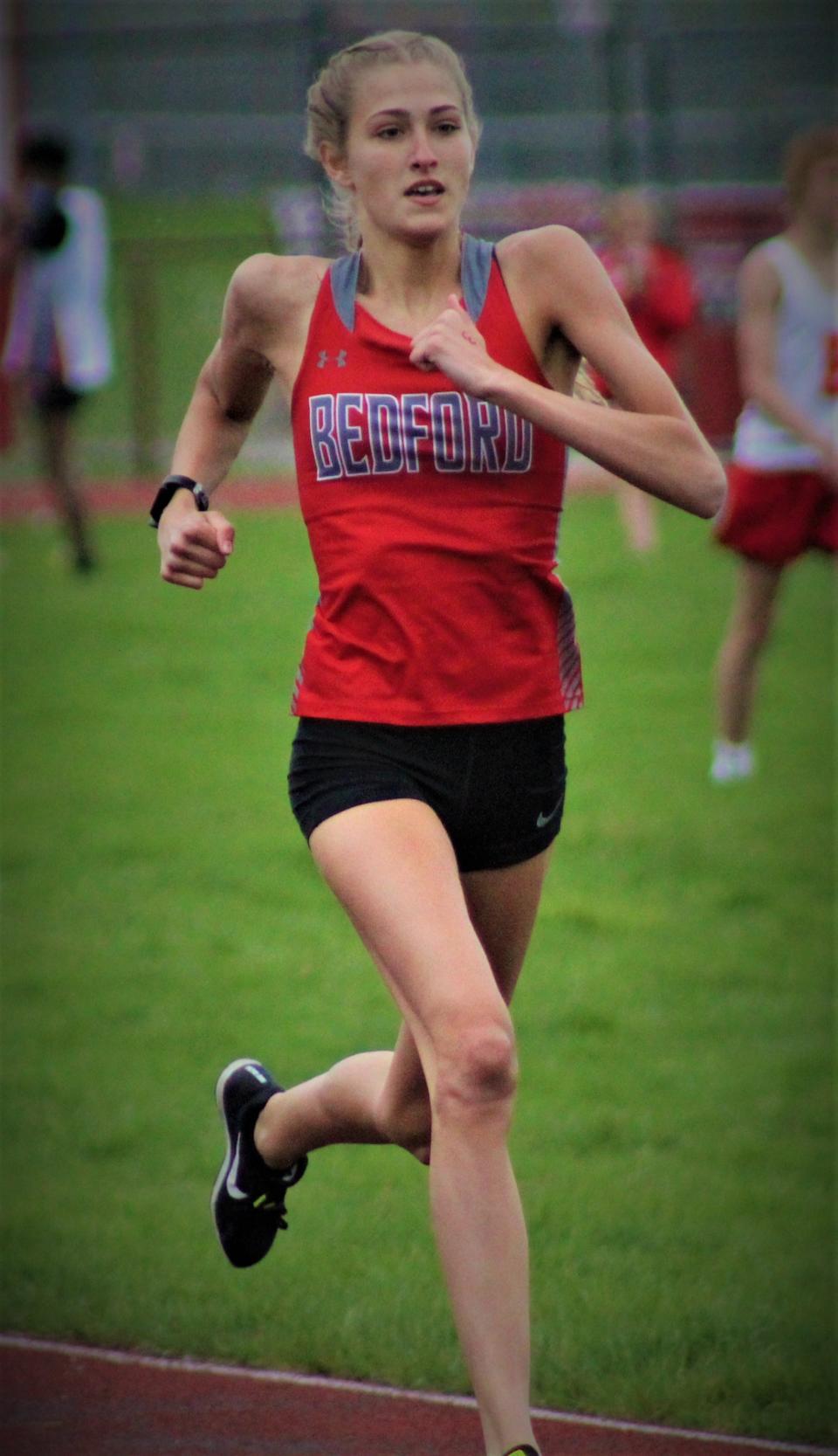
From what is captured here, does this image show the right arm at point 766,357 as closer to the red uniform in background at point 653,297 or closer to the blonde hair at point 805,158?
the blonde hair at point 805,158

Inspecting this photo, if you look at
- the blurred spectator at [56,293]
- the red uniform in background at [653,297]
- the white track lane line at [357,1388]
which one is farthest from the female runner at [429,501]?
the red uniform in background at [653,297]

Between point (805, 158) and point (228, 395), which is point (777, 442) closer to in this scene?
point (805, 158)

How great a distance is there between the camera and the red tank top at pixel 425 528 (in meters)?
3.48

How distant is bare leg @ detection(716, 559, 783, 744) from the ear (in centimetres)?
501

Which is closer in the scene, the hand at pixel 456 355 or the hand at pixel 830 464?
the hand at pixel 456 355

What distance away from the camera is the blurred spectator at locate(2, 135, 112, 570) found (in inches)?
568

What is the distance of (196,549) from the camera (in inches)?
138

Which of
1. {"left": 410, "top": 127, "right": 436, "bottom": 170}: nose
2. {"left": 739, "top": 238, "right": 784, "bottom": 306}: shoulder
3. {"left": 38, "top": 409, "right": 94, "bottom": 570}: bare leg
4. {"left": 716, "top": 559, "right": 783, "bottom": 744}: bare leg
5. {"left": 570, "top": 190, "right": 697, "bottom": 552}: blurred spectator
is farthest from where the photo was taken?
{"left": 570, "top": 190, "right": 697, "bottom": 552}: blurred spectator

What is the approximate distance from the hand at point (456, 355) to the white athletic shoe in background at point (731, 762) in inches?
228

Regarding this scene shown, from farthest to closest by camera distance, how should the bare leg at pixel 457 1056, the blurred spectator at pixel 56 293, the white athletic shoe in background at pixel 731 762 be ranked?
the blurred spectator at pixel 56 293 < the white athletic shoe in background at pixel 731 762 < the bare leg at pixel 457 1056

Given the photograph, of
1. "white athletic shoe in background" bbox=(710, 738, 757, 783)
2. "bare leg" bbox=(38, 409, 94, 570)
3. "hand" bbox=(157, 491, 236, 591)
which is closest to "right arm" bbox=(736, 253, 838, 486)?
"white athletic shoe in background" bbox=(710, 738, 757, 783)

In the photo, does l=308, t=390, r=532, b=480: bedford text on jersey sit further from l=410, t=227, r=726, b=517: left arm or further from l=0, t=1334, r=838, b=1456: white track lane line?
l=0, t=1334, r=838, b=1456: white track lane line

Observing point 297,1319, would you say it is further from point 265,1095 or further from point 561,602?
point 561,602

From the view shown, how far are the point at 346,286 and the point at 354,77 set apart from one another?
357mm
